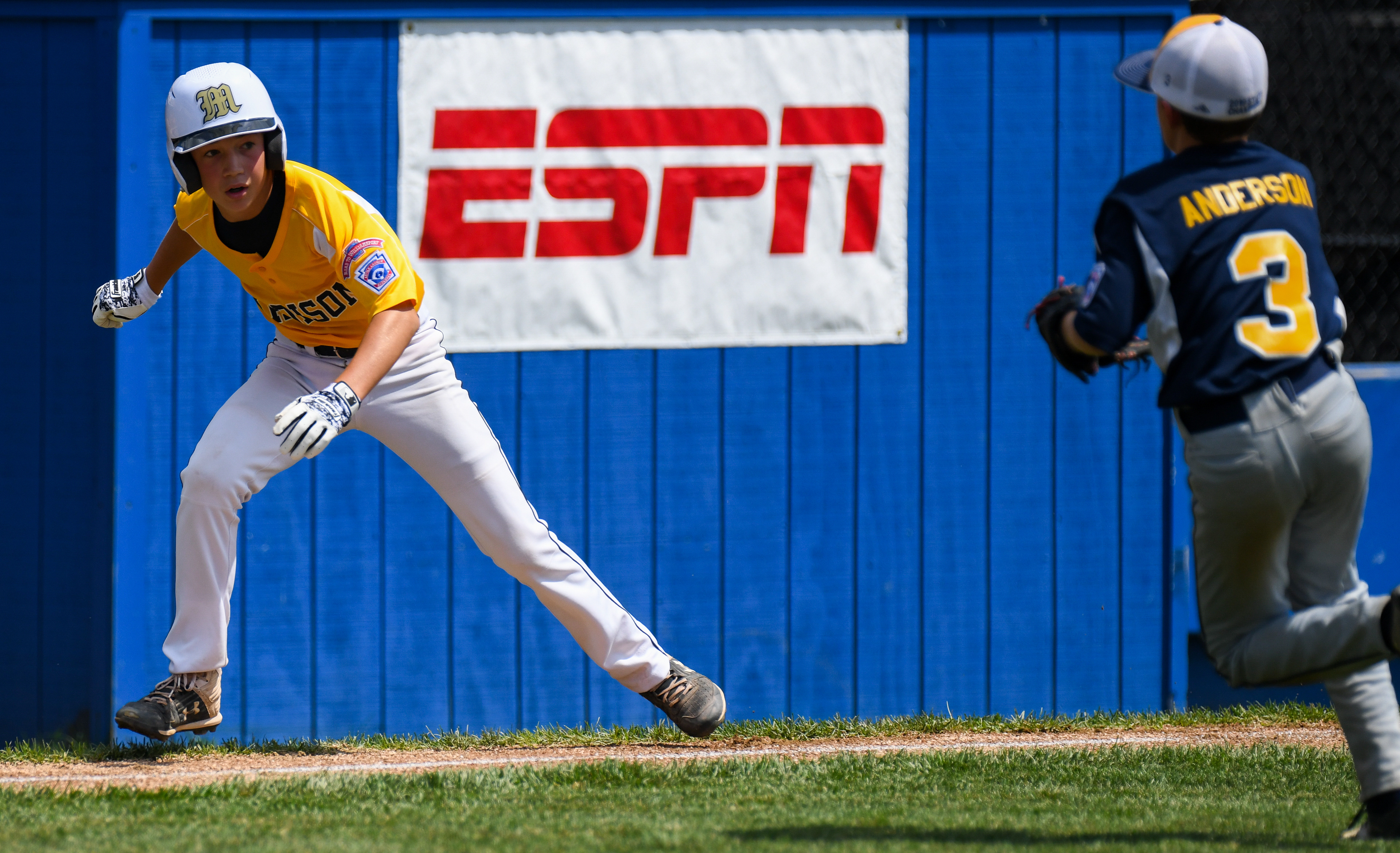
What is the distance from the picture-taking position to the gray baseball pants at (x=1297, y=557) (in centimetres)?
311

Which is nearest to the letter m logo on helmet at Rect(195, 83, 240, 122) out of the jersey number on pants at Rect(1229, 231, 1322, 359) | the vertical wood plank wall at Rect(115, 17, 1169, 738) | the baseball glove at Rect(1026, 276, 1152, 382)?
the vertical wood plank wall at Rect(115, 17, 1169, 738)

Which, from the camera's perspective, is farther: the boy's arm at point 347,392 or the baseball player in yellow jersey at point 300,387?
the baseball player in yellow jersey at point 300,387

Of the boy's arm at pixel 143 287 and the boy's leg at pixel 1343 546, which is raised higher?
the boy's arm at pixel 143 287

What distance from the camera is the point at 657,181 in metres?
5.05

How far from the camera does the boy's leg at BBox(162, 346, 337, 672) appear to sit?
13.4ft

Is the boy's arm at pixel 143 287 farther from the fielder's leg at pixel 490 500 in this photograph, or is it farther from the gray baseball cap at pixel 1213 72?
the gray baseball cap at pixel 1213 72

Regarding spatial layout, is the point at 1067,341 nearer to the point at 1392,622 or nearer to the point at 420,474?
the point at 1392,622

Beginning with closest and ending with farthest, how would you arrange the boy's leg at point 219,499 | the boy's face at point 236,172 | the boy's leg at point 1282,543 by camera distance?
the boy's leg at point 1282,543, the boy's face at point 236,172, the boy's leg at point 219,499

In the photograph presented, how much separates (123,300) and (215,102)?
84 cm

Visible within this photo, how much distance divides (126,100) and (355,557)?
1.73 meters

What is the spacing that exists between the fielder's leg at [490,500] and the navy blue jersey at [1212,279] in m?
1.82

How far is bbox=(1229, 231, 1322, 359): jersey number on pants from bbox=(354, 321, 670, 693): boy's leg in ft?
6.83

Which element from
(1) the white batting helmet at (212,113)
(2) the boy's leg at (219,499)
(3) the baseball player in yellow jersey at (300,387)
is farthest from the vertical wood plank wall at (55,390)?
(1) the white batting helmet at (212,113)

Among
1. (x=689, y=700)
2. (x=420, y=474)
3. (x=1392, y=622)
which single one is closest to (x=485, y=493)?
(x=420, y=474)
